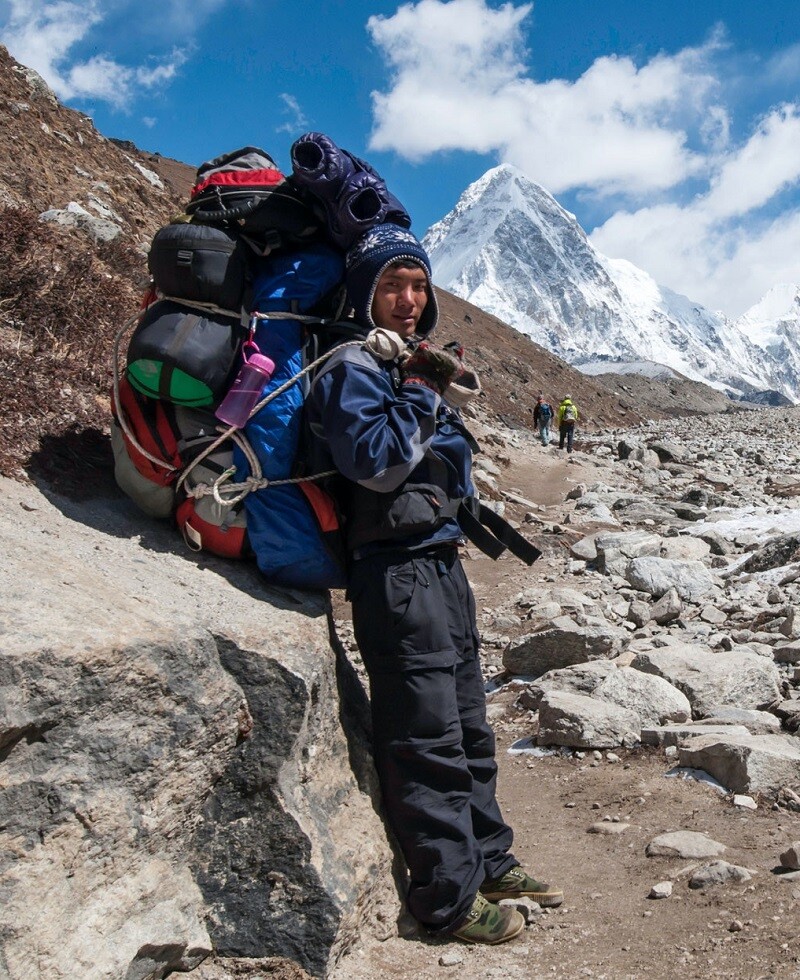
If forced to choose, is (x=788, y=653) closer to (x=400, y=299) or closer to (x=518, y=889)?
(x=518, y=889)

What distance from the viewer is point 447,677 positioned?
3.01 meters

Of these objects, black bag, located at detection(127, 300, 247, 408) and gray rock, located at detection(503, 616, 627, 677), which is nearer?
black bag, located at detection(127, 300, 247, 408)

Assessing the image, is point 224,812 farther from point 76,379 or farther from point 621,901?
point 76,379

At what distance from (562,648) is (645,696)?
103 centimetres

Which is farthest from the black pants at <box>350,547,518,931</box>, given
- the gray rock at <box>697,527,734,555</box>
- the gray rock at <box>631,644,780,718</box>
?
the gray rock at <box>697,527,734,555</box>

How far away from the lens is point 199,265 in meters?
3.03

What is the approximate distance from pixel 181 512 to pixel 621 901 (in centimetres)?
218

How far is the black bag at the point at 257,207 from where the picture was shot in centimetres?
314

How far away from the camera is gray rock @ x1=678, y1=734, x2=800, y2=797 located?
4.11 m

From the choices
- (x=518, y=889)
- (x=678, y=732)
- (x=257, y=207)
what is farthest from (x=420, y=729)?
(x=678, y=732)

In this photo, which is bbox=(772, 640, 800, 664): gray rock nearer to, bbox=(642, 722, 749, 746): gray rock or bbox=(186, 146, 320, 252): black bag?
bbox=(642, 722, 749, 746): gray rock

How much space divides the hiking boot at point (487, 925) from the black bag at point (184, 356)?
6.40 ft

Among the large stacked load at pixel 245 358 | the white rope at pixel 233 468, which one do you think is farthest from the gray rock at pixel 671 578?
the white rope at pixel 233 468

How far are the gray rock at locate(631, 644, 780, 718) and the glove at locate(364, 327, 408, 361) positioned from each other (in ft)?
11.3
